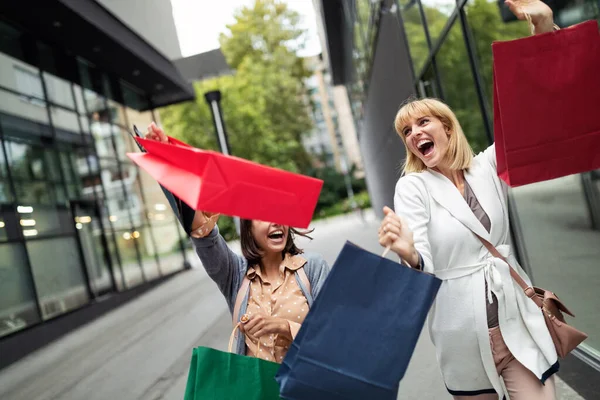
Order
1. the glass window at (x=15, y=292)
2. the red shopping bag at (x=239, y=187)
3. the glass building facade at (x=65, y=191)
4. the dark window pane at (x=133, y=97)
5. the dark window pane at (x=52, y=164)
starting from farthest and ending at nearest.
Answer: the dark window pane at (x=133, y=97)
the dark window pane at (x=52, y=164)
the glass building facade at (x=65, y=191)
the glass window at (x=15, y=292)
the red shopping bag at (x=239, y=187)

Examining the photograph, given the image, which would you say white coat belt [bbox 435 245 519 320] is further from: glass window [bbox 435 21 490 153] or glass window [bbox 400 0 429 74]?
glass window [bbox 400 0 429 74]

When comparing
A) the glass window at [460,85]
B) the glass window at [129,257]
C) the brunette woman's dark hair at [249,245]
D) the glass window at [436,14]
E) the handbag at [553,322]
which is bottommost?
the glass window at [129,257]

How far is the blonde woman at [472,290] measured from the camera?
1.90m

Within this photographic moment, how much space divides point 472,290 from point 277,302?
729 millimetres

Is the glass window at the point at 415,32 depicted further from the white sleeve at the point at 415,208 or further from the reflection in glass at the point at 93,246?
the reflection in glass at the point at 93,246

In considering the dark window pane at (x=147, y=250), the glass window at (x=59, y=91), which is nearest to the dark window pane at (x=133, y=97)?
the glass window at (x=59, y=91)

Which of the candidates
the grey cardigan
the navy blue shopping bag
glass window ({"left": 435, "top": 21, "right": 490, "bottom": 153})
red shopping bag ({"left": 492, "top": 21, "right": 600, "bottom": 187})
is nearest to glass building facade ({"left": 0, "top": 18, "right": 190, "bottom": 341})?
glass window ({"left": 435, "top": 21, "right": 490, "bottom": 153})

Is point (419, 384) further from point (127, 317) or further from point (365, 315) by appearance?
point (127, 317)

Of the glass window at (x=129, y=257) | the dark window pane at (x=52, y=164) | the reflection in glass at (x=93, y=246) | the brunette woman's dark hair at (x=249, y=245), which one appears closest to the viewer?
the brunette woman's dark hair at (x=249, y=245)

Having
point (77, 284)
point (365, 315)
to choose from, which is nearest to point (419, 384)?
point (365, 315)

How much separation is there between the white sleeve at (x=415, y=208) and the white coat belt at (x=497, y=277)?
0.19m

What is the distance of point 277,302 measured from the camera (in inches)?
84.5

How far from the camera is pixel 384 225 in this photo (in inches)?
65.7

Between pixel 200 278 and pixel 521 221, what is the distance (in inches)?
541
